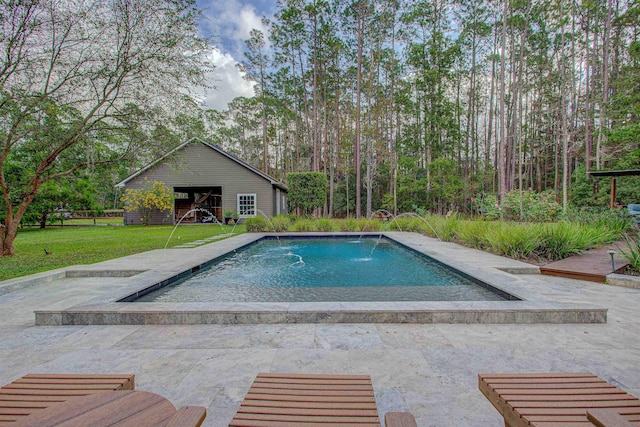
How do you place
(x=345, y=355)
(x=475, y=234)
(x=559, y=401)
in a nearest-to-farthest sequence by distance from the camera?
(x=559, y=401) → (x=345, y=355) → (x=475, y=234)

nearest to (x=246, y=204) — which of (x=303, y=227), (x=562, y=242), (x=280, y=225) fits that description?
(x=280, y=225)

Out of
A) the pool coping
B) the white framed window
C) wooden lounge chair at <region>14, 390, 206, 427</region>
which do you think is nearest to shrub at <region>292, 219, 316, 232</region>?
the white framed window

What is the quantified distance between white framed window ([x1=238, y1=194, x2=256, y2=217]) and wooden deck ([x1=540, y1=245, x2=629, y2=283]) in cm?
1422

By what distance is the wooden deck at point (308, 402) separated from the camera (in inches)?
40.9

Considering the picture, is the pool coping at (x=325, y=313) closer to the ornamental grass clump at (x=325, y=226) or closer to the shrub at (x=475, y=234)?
the shrub at (x=475, y=234)

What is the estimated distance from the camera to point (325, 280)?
486 cm

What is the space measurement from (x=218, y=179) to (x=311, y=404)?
17088mm

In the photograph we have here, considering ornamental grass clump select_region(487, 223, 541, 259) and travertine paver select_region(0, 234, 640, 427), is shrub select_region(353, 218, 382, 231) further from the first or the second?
travertine paver select_region(0, 234, 640, 427)

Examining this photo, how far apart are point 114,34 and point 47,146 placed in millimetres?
2751

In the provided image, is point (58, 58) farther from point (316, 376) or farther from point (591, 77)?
point (591, 77)

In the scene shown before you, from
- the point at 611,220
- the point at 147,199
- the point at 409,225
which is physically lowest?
the point at 409,225

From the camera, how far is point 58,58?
5.96 meters

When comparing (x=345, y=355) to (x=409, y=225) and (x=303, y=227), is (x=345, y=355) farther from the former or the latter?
(x=409, y=225)

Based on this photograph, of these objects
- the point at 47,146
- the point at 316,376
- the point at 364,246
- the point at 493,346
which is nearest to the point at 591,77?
the point at 364,246
